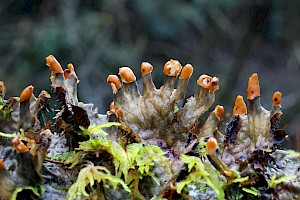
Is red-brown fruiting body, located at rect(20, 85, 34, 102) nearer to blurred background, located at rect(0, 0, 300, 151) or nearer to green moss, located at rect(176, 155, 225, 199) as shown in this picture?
green moss, located at rect(176, 155, 225, 199)

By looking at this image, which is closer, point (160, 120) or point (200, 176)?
point (200, 176)

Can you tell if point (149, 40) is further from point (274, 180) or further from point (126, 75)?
point (274, 180)

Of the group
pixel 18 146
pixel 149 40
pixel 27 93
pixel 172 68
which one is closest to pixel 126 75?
pixel 172 68

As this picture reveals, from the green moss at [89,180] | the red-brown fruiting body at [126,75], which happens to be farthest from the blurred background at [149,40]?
the green moss at [89,180]

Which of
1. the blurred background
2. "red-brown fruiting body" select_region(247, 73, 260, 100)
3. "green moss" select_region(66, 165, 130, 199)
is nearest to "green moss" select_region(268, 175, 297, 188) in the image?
"red-brown fruiting body" select_region(247, 73, 260, 100)

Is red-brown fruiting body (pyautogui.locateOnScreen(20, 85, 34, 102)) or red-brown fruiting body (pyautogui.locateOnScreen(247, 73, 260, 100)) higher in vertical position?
red-brown fruiting body (pyautogui.locateOnScreen(247, 73, 260, 100))

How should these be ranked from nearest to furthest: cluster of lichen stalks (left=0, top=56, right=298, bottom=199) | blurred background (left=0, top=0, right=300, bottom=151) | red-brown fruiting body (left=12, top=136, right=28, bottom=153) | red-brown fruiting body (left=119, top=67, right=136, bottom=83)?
red-brown fruiting body (left=12, top=136, right=28, bottom=153)
cluster of lichen stalks (left=0, top=56, right=298, bottom=199)
red-brown fruiting body (left=119, top=67, right=136, bottom=83)
blurred background (left=0, top=0, right=300, bottom=151)
